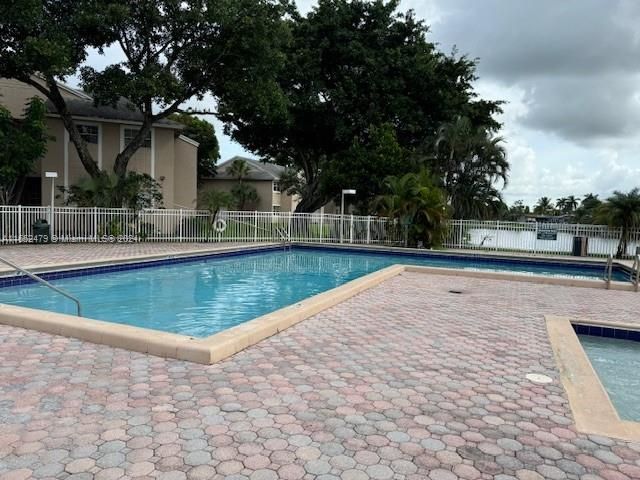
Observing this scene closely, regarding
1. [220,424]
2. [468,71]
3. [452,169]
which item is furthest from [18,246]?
[468,71]

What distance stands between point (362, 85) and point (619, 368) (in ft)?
62.5

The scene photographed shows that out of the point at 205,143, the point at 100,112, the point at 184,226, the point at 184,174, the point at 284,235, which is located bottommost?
the point at 284,235

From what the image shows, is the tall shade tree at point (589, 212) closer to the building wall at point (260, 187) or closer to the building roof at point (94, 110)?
the building roof at point (94, 110)

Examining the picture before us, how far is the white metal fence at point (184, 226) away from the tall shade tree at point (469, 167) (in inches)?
206

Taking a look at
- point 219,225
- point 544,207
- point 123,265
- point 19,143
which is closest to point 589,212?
point 219,225

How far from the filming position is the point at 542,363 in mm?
4430

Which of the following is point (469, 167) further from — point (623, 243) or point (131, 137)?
point (131, 137)

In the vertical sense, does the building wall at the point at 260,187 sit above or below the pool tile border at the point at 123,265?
above

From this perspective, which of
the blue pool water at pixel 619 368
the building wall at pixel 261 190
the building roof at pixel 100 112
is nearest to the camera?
the blue pool water at pixel 619 368

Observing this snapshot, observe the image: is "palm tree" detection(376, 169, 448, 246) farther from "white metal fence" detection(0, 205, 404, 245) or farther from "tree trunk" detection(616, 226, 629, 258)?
"tree trunk" detection(616, 226, 629, 258)

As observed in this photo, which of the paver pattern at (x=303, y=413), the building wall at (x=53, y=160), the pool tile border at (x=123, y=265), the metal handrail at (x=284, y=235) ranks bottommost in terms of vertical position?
the pool tile border at (x=123, y=265)

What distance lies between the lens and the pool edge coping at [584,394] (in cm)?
300

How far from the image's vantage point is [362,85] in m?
22.2

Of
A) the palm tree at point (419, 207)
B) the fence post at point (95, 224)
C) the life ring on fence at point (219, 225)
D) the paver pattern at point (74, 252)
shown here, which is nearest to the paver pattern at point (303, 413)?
the paver pattern at point (74, 252)
